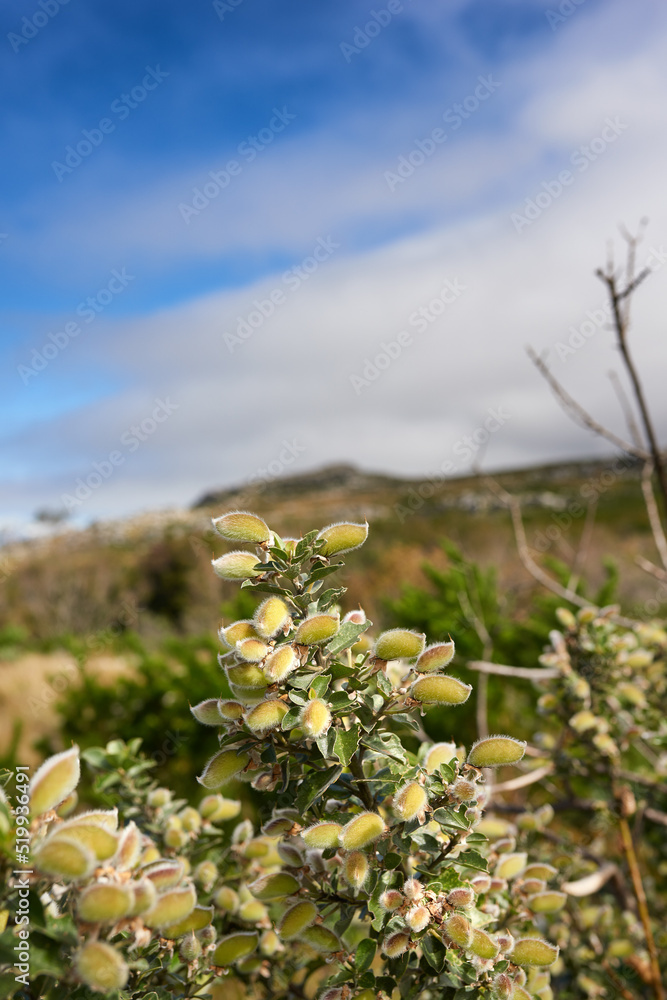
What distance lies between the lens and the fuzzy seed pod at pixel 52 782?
Result: 2.25 ft

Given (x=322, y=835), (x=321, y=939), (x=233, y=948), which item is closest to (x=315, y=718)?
(x=322, y=835)

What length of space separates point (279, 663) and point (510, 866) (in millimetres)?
662

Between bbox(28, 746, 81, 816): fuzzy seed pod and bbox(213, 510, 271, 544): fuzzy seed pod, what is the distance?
347mm

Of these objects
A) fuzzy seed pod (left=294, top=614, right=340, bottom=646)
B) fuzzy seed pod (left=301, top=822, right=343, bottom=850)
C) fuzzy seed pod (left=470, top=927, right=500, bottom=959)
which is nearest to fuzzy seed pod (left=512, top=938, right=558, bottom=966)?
fuzzy seed pod (left=470, top=927, right=500, bottom=959)

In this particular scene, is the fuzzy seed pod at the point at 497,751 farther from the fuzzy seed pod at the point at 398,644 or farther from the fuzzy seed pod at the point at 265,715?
the fuzzy seed pod at the point at 265,715

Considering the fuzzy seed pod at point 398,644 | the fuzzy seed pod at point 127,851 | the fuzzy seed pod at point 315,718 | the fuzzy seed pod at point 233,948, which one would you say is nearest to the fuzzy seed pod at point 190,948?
the fuzzy seed pod at point 233,948

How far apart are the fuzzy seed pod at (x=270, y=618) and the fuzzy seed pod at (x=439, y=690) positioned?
0.22 m

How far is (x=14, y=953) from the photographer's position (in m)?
0.64

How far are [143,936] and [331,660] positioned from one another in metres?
0.41

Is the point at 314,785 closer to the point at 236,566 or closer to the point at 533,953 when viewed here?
the point at 236,566

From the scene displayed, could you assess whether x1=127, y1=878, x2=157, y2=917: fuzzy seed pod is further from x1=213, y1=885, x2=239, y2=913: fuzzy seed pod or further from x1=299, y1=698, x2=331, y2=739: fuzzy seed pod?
x1=213, y1=885, x2=239, y2=913: fuzzy seed pod

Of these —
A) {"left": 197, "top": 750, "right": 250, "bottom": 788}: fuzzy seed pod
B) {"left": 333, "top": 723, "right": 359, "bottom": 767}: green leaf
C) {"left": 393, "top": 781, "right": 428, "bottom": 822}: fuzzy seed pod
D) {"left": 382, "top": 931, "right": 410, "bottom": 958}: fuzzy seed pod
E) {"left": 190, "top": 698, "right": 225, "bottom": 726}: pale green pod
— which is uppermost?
{"left": 333, "top": 723, "right": 359, "bottom": 767}: green leaf

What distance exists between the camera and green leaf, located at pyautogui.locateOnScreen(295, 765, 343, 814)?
2.81ft

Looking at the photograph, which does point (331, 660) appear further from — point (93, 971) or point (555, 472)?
point (555, 472)
